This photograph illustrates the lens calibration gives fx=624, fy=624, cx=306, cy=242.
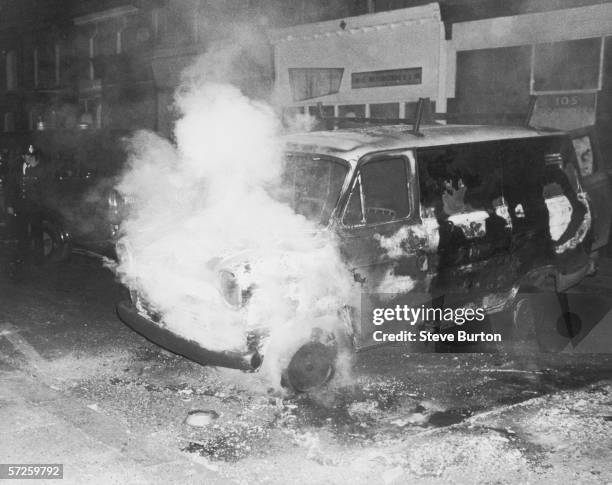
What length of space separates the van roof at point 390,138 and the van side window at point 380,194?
133 mm

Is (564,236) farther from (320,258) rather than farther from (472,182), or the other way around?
(320,258)

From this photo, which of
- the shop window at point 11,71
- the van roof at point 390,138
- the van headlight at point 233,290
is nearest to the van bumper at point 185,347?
the van headlight at point 233,290

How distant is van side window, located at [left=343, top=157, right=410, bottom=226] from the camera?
15.2ft

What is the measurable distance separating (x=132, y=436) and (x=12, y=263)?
641 centimetres

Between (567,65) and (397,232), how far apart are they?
598 cm

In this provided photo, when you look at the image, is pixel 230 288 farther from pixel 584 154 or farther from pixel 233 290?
pixel 584 154

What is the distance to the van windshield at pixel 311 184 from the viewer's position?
4.61 metres

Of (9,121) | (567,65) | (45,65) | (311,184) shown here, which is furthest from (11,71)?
(311,184)

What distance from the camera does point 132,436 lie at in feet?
13.3

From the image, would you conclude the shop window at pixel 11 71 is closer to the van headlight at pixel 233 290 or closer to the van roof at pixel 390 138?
the van roof at pixel 390 138

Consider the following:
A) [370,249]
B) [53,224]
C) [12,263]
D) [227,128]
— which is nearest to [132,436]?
[370,249]

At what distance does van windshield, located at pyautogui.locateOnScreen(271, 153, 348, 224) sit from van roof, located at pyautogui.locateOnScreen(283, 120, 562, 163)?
0.08m

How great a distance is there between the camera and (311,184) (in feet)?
15.8

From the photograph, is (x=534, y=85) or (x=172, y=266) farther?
(x=534, y=85)
